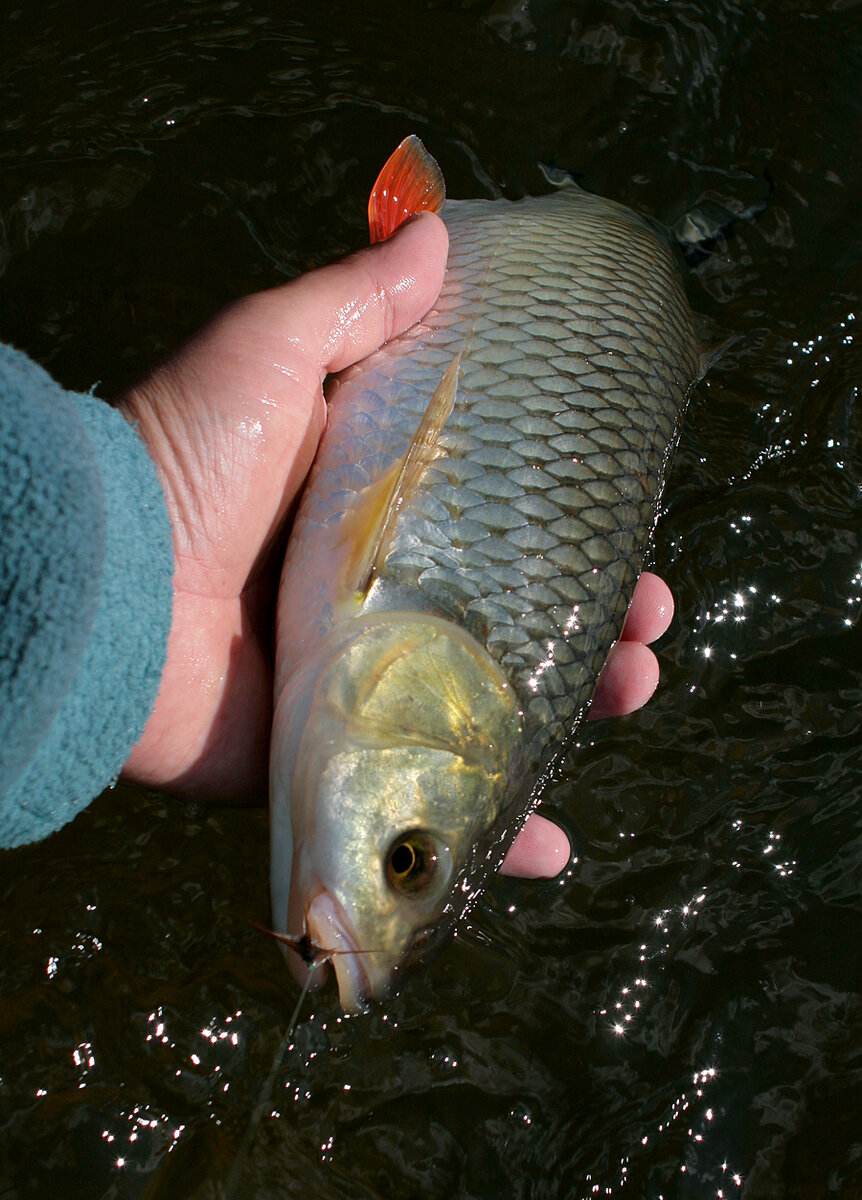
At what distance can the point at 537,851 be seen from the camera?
10.1ft

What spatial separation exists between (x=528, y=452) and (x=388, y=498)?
16.9 inches

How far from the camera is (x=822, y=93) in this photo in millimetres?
4672

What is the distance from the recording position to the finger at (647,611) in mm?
3275

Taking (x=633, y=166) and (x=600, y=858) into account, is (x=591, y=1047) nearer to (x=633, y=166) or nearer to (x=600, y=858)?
(x=600, y=858)

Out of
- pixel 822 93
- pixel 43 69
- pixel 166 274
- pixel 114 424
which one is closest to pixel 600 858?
pixel 114 424

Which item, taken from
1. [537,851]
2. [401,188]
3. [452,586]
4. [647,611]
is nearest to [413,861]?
[452,586]

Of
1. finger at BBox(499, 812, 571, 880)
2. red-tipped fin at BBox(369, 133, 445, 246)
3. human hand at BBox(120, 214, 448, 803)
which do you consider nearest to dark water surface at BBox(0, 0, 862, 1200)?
finger at BBox(499, 812, 571, 880)

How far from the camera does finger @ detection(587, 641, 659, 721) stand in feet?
10.3

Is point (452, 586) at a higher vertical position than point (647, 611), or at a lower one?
higher

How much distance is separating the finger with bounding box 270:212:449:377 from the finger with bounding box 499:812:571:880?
1.61 metres

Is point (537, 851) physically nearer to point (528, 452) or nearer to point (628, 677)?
point (628, 677)

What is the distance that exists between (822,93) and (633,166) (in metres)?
1.07

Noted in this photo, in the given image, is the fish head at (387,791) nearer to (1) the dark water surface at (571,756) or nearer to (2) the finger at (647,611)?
(2) the finger at (647,611)

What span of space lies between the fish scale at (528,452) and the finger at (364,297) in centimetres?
7
